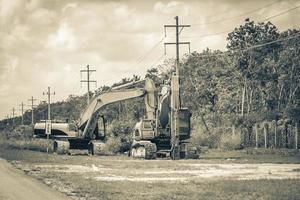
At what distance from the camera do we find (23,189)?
718 inches

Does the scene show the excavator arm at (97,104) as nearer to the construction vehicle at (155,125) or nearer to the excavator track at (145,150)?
the construction vehicle at (155,125)

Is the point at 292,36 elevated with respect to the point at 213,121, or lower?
elevated

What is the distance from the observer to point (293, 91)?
75.7 metres

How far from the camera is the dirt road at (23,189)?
16109 mm

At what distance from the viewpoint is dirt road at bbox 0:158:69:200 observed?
634 inches

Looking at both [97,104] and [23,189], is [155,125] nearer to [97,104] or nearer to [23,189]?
[97,104]

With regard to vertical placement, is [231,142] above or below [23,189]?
above

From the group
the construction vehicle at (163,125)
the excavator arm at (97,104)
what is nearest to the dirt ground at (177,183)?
the construction vehicle at (163,125)

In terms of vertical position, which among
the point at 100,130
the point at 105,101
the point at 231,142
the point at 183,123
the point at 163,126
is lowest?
the point at 231,142

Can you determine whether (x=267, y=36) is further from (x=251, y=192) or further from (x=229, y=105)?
(x=251, y=192)

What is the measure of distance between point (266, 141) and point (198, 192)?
3253 centimetres

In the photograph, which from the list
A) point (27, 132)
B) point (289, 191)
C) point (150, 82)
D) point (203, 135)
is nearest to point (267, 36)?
point (203, 135)

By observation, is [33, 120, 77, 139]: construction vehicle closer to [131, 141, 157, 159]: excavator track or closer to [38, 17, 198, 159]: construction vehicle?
[38, 17, 198, 159]: construction vehicle

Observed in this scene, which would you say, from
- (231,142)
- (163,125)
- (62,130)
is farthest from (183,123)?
(62,130)
